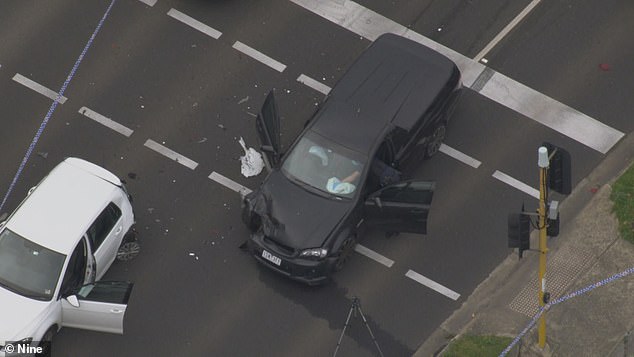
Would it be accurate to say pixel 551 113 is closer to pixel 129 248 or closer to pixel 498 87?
pixel 498 87

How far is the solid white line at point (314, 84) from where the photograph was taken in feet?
95.2

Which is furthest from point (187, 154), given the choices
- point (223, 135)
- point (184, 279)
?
point (184, 279)

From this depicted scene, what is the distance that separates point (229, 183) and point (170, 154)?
1266 mm

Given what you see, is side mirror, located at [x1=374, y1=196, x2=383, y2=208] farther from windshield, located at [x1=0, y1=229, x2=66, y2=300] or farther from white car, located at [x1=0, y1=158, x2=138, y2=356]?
windshield, located at [x1=0, y1=229, x2=66, y2=300]

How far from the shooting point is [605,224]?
2712cm

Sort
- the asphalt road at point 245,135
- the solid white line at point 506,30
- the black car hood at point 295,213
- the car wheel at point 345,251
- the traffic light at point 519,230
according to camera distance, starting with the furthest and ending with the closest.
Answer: the solid white line at point 506,30 < the car wheel at point 345,251 < the asphalt road at point 245,135 < the black car hood at point 295,213 < the traffic light at point 519,230

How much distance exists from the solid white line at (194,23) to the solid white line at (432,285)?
21.5ft

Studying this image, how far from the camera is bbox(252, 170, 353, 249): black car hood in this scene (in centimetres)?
2572

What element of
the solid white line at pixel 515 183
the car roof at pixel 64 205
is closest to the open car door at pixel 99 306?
the car roof at pixel 64 205

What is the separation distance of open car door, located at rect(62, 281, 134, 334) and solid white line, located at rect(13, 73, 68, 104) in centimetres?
517

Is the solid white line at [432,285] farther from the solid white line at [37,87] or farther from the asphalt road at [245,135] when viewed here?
the solid white line at [37,87]

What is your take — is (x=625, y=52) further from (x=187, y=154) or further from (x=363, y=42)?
(x=187, y=154)

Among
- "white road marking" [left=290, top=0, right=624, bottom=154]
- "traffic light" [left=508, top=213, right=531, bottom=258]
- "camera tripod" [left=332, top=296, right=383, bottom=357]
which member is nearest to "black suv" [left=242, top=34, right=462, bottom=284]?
"camera tripod" [left=332, top=296, right=383, bottom=357]

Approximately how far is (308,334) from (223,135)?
15.2ft
